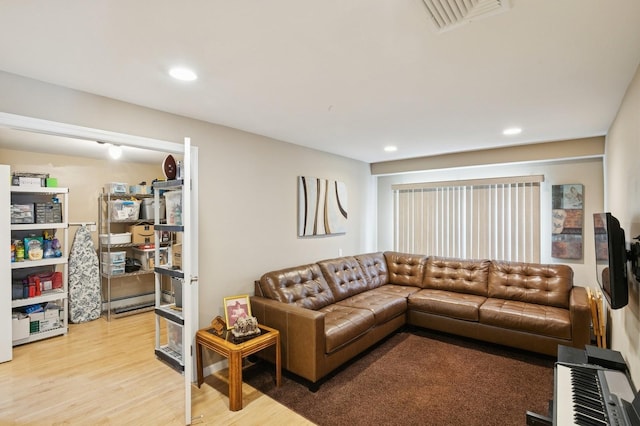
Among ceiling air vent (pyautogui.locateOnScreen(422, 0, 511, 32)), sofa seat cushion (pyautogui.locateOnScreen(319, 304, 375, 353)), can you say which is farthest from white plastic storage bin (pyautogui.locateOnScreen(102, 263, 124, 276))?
ceiling air vent (pyautogui.locateOnScreen(422, 0, 511, 32))

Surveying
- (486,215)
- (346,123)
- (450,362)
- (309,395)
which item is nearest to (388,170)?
(486,215)

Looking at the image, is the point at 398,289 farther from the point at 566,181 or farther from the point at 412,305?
the point at 566,181

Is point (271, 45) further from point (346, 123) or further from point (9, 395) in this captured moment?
point (9, 395)

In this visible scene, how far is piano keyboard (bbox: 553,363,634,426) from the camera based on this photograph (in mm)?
1339

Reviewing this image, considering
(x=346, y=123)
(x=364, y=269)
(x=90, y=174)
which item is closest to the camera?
(x=346, y=123)

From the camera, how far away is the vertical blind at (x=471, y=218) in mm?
4203

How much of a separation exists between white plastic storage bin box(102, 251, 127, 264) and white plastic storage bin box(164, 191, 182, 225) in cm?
286

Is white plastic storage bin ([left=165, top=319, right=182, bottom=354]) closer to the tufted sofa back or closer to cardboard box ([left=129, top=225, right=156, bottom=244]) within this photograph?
cardboard box ([left=129, top=225, right=156, bottom=244])

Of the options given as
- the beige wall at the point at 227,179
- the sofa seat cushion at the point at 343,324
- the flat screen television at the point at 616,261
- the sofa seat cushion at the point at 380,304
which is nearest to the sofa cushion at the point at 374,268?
the sofa seat cushion at the point at 380,304

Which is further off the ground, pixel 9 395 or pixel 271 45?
pixel 271 45

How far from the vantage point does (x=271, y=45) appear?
1.63m

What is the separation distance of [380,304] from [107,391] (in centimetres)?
269

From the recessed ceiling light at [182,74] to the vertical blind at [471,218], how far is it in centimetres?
394

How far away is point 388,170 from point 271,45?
12.7 feet
